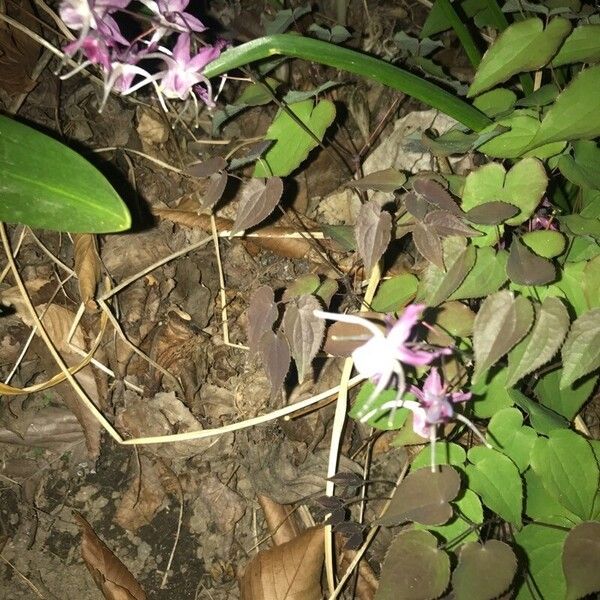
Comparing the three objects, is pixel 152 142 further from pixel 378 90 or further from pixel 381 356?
pixel 381 356

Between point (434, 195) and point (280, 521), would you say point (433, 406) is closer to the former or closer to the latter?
point (434, 195)

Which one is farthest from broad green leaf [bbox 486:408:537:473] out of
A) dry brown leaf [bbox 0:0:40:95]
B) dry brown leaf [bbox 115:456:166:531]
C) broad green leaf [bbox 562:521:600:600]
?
dry brown leaf [bbox 0:0:40:95]

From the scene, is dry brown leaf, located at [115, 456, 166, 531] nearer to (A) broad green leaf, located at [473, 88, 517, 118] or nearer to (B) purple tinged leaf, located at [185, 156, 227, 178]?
(B) purple tinged leaf, located at [185, 156, 227, 178]

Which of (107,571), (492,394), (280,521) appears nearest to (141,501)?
(107,571)

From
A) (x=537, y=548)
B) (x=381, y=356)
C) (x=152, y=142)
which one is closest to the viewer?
(x=381, y=356)

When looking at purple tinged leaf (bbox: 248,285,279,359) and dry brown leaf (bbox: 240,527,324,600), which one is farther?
dry brown leaf (bbox: 240,527,324,600)

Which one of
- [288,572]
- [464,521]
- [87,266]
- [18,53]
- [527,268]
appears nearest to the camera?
[527,268]

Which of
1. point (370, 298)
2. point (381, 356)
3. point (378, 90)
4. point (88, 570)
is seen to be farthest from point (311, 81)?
point (88, 570)
